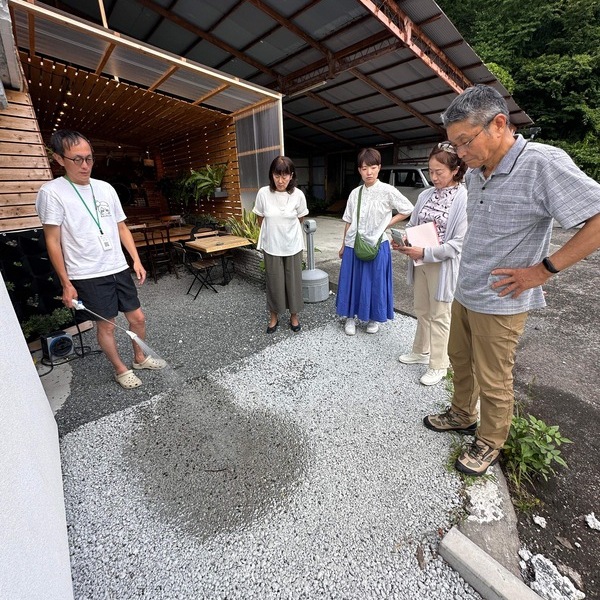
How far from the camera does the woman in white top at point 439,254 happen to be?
2.16 m

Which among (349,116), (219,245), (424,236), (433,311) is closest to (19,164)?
(219,245)

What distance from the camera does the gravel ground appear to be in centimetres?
→ 140

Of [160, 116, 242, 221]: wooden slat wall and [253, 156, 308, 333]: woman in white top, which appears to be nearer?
[253, 156, 308, 333]: woman in white top

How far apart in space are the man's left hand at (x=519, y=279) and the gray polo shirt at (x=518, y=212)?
4 centimetres

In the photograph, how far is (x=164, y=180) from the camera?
826cm

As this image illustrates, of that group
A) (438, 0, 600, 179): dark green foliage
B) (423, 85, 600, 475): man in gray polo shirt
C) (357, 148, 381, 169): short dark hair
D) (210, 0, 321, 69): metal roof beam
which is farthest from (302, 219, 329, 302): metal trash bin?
(438, 0, 600, 179): dark green foliage

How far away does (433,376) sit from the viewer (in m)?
2.57

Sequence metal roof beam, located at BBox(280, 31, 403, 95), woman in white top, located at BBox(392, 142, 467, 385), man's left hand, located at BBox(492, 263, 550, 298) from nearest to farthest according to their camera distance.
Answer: man's left hand, located at BBox(492, 263, 550, 298)
woman in white top, located at BBox(392, 142, 467, 385)
metal roof beam, located at BBox(280, 31, 403, 95)

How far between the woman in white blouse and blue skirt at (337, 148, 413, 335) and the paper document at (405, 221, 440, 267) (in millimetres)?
607

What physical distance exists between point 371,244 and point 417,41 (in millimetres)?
5846

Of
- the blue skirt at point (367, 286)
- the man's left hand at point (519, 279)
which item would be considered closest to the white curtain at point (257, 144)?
the blue skirt at point (367, 286)

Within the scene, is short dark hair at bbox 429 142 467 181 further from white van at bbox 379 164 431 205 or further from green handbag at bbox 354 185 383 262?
white van at bbox 379 164 431 205

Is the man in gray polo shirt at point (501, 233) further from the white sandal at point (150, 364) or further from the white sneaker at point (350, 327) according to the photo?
the white sandal at point (150, 364)

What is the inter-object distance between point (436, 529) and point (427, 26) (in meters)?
7.85
